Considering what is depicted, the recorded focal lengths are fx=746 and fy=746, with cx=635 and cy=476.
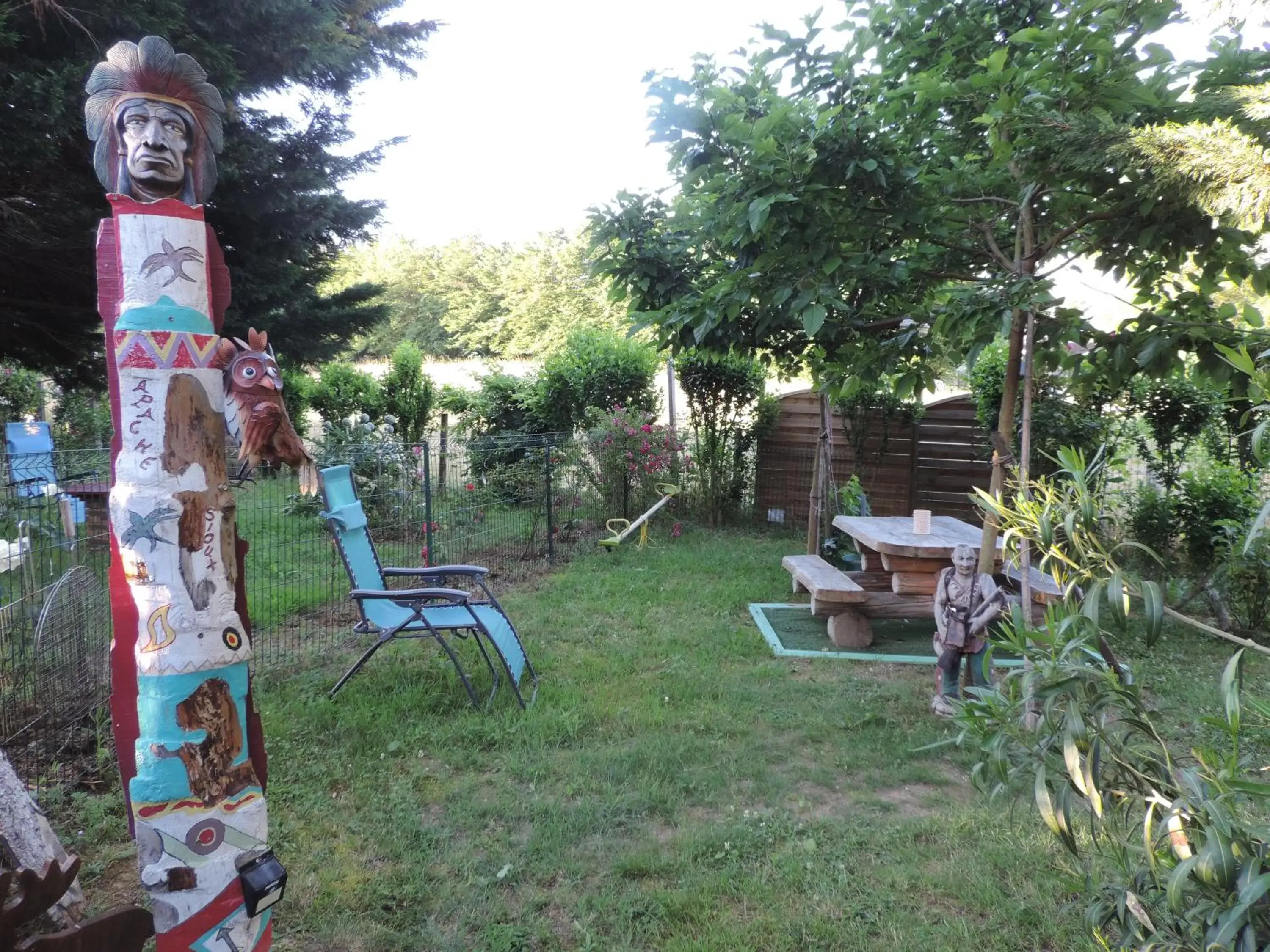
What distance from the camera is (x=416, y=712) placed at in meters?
3.70

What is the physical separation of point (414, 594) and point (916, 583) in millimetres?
3213

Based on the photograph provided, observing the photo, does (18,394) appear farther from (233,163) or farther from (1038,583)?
(1038,583)

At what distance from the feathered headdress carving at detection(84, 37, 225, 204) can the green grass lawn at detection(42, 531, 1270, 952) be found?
211 centimetres

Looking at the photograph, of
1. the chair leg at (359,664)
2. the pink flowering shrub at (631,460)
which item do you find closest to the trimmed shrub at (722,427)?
the pink flowering shrub at (631,460)

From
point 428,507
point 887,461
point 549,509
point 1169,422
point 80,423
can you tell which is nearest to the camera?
point 428,507

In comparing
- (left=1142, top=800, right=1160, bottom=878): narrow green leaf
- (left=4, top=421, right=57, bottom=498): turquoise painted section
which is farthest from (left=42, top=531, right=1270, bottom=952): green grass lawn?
(left=4, top=421, right=57, bottom=498): turquoise painted section

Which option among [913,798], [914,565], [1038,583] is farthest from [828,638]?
[913,798]

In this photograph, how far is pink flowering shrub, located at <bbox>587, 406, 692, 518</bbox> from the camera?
27.0 ft

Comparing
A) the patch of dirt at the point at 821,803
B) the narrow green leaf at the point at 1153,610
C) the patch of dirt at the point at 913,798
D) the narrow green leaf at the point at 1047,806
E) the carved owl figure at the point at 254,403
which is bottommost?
the patch of dirt at the point at 913,798

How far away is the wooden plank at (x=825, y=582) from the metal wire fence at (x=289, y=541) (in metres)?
2.50

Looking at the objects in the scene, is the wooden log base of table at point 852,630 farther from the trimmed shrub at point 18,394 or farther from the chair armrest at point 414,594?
the trimmed shrub at point 18,394

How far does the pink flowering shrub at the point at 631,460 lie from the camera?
27.0ft

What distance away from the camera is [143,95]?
5.48 ft

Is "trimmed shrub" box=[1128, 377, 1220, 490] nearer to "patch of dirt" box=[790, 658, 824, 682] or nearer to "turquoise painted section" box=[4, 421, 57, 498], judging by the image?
"patch of dirt" box=[790, 658, 824, 682]
